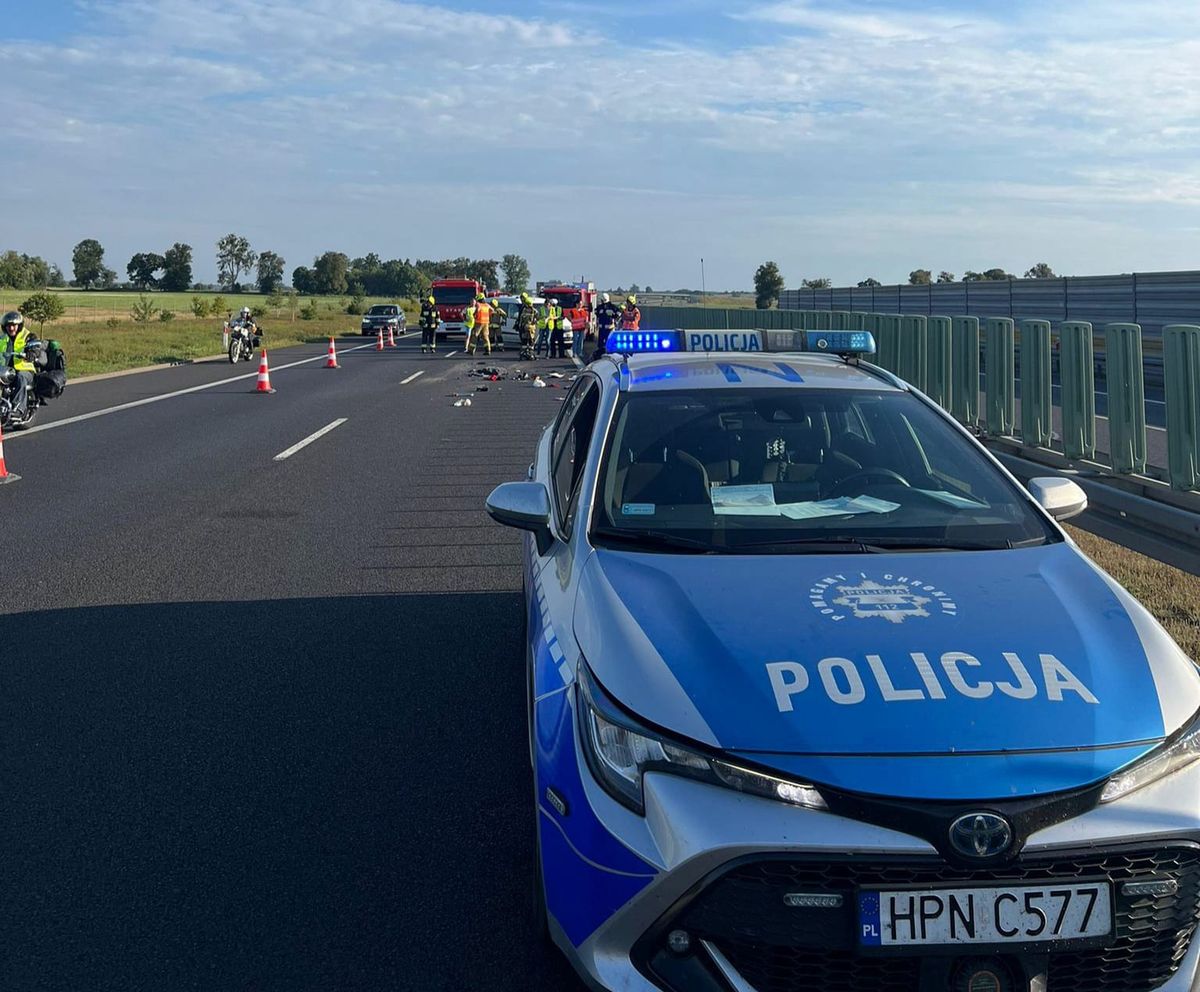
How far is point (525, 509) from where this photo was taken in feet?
14.7

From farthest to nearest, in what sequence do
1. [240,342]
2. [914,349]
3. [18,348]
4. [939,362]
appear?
[240,342] < [18,348] < [914,349] < [939,362]

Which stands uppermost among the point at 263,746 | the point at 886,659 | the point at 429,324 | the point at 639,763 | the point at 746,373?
the point at 429,324

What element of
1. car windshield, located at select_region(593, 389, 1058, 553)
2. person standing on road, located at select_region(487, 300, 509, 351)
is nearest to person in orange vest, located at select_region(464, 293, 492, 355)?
person standing on road, located at select_region(487, 300, 509, 351)

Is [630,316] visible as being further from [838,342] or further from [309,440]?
[838,342]

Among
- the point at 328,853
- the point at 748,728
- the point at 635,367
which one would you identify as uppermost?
the point at 635,367

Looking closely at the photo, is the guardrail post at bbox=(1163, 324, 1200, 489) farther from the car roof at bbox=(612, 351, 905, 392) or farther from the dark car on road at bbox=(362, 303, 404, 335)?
the dark car on road at bbox=(362, 303, 404, 335)

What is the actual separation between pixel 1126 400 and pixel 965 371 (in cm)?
427

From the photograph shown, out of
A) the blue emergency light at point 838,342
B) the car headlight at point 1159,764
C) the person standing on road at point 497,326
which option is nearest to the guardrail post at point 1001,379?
the blue emergency light at point 838,342

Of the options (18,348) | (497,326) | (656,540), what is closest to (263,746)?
(656,540)

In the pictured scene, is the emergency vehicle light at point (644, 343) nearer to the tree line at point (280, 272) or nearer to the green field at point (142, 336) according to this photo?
the green field at point (142, 336)

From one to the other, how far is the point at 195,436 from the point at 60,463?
2868 mm

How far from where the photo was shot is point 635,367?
17.7ft

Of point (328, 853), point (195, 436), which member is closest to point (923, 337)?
point (195, 436)

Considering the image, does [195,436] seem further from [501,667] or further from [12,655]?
[501,667]
